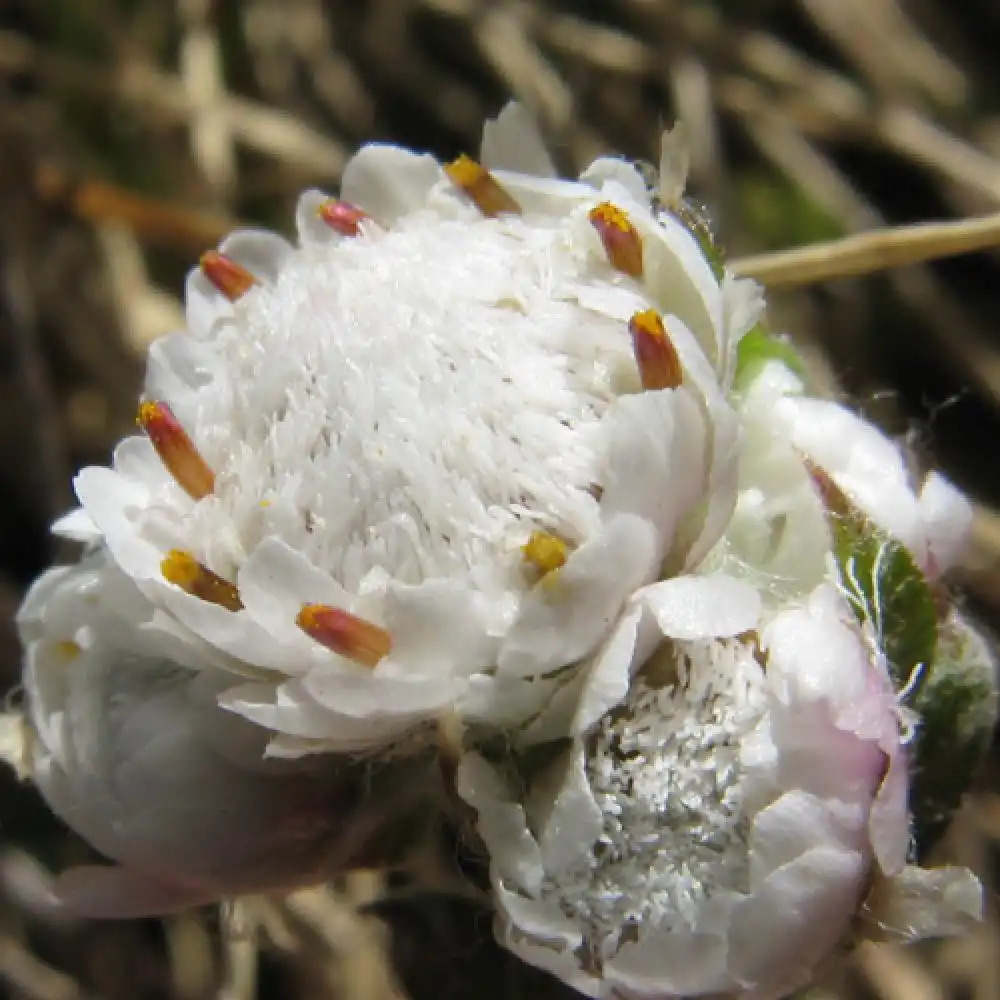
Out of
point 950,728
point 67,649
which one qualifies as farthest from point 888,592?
point 67,649

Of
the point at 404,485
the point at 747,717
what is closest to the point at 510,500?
the point at 404,485

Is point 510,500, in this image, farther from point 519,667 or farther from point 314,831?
point 314,831

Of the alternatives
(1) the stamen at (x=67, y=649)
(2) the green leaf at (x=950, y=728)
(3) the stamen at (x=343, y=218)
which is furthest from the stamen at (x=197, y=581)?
(2) the green leaf at (x=950, y=728)

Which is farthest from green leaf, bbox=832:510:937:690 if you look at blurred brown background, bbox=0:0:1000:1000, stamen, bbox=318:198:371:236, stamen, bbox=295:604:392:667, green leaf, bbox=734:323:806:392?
blurred brown background, bbox=0:0:1000:1000

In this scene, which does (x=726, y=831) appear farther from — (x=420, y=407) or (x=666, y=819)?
(x=420, y=407)

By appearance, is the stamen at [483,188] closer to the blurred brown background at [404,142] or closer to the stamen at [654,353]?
the stamen at [654,353]
